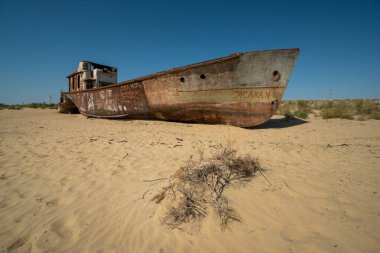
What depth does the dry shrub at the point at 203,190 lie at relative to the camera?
1.73 meters

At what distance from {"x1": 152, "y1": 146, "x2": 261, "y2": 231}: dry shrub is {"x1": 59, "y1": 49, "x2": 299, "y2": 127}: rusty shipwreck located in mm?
3435

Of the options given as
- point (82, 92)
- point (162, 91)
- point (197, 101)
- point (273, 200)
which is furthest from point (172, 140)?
point (82, 92)

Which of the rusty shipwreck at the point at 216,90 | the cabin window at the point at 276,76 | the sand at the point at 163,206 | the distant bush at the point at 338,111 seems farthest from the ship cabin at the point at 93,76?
the distant bush at the point at 338,111

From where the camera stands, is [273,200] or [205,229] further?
[273,200]

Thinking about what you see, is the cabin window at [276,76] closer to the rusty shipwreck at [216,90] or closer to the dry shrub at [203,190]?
the rusty shipwreck at [216,90]

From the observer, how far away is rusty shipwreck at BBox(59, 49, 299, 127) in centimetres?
538

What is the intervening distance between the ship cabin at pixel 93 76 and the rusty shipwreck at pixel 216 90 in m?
2.87

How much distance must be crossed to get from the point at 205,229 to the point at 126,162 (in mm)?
2013

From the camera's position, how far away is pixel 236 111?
598cm

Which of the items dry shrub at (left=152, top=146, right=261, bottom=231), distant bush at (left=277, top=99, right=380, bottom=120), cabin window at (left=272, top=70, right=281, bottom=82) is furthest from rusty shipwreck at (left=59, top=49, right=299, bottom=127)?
distant bush at (left=277, top=99, right=380, bottom=120)

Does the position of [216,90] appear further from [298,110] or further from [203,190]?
[298,110]

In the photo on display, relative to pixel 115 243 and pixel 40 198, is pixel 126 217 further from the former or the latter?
pixel 40 198

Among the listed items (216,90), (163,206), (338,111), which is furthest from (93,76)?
(338,111)

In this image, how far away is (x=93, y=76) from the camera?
1059 centimetres
